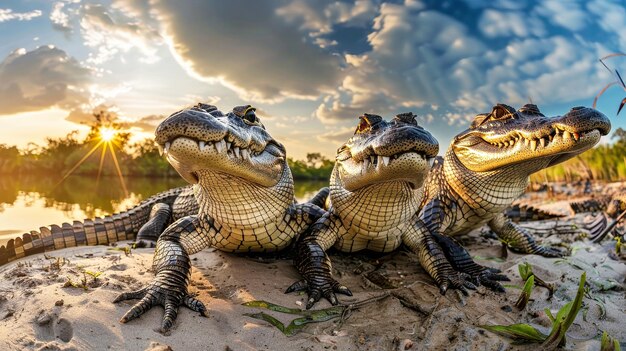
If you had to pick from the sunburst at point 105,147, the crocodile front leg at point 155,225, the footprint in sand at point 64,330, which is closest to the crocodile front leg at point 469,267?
the footprint in sand at point 64,330

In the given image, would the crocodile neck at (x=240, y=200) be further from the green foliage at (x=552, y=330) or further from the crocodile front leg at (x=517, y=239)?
the crocodile front leg at (x=517, y=239)

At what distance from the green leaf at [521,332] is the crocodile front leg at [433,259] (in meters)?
0.62

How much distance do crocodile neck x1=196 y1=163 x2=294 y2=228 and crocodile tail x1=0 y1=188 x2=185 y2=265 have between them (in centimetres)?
255

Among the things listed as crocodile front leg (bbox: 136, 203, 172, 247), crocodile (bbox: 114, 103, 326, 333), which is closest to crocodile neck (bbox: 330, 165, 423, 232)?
crocodile (bbox: 114, 103, 326, 333)

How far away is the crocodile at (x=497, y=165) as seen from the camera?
3.22m

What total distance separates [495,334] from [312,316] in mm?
1155

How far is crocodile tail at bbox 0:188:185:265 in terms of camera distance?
168 inches

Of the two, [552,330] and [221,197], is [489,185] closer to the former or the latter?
[552,330]

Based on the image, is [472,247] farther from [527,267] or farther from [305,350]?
[305,350]

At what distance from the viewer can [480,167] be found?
4.21 m

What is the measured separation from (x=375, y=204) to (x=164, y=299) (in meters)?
1.72

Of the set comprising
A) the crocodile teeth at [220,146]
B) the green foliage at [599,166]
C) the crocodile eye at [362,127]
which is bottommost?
the crocodile teeth at [220,146]

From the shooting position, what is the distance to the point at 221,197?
2998 millimetres

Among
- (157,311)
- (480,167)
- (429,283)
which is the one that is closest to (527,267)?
(429,283)
